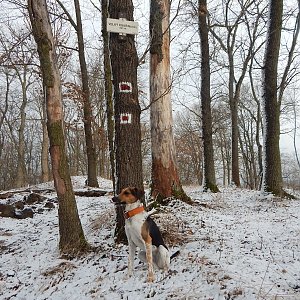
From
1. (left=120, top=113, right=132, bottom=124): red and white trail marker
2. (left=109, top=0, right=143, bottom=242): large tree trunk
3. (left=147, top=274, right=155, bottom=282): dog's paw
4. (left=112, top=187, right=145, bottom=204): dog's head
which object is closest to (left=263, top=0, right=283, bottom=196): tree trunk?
(left=109, top=0, right=143, bottom=242): large tree trunk

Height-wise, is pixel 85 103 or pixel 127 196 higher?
pixel 85 103

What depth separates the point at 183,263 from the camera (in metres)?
4.46

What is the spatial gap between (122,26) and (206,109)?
7772 mm

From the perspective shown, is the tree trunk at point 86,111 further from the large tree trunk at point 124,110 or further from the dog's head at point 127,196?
the dog's head at point 127,196

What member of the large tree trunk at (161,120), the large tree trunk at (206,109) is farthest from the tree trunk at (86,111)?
the large tree trunk at (161,120)

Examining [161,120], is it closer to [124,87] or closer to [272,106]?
[124,87]

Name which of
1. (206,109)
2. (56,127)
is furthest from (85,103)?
(56,127)

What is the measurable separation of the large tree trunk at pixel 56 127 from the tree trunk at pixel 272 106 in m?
6.83

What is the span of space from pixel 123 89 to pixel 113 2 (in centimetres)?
161

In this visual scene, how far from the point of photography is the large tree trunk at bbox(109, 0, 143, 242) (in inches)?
212

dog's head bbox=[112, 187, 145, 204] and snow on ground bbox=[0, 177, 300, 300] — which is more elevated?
dog's head bbox=[112, 187, 145, 204]

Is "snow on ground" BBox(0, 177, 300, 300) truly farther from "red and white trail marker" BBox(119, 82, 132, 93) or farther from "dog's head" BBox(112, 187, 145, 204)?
"red and white trail marker" BBox(119, 82, 132, 93)

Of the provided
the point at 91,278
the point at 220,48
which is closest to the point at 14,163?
the point at 220,48

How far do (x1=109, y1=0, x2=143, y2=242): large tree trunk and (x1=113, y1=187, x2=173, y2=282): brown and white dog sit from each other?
Answer: 95 cm
